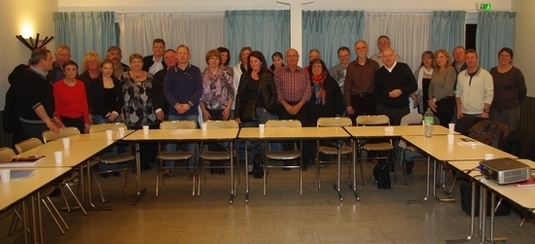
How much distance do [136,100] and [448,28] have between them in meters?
4.78

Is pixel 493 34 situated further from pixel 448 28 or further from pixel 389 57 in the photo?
pixel 389 57

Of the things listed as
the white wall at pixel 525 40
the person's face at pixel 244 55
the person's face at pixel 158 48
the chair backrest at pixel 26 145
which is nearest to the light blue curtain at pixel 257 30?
the person's face at pixel 244 55

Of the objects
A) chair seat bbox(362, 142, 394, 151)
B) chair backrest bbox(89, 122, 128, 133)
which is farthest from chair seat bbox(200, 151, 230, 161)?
chair seat bbox(362, 142, 394, 151)

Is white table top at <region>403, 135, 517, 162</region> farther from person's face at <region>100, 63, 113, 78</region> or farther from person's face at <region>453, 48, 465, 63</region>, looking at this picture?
person's face at <region>100, 63, 113, 78</region>

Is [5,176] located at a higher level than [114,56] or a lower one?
lower

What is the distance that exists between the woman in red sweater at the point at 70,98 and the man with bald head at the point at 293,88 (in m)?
2.38

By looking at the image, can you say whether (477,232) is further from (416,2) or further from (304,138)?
(416,2)

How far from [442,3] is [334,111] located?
8.76ft

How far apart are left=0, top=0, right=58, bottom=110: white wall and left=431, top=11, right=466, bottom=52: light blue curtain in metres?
5.77

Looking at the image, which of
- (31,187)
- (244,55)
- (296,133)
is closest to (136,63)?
(244,55)

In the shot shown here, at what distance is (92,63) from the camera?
6.46 m

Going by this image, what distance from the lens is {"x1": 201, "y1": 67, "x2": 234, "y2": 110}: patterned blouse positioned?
21.7ft

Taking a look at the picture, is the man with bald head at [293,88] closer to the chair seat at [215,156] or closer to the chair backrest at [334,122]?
the chair backrest at [334,122]

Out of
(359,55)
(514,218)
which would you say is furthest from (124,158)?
(514,218)
